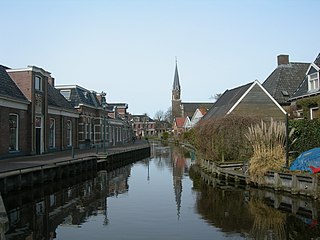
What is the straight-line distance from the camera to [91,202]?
49.2 ft

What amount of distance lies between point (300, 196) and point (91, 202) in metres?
8.54

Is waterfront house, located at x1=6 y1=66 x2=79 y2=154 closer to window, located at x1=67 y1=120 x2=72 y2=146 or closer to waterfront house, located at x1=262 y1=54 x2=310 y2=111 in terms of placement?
window, located at x1=67 y1=120 x2=72 y2=146

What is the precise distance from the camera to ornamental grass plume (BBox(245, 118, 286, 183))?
1750 cm

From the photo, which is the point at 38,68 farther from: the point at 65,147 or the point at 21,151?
the point at 65,147

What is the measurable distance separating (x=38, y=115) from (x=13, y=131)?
3.67 metres

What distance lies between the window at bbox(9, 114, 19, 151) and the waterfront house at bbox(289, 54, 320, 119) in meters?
20.9

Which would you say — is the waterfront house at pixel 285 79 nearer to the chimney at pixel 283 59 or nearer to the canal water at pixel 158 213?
the chimney at pixel 283 59

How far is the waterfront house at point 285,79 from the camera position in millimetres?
35719

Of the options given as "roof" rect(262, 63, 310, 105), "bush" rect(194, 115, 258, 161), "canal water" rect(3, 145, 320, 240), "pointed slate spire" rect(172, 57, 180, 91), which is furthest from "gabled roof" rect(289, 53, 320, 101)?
"pointed slate spire" rect(172, 57, 180, 91)

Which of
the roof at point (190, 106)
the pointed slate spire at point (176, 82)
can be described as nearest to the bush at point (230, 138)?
the roof at point (190, 106)

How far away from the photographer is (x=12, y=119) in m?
25.5

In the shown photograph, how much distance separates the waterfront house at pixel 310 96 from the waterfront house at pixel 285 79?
6.41 metres

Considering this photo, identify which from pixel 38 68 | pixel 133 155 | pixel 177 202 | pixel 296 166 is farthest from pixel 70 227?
pixel 133 155

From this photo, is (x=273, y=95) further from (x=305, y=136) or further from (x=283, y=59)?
(x=305, y=136)
